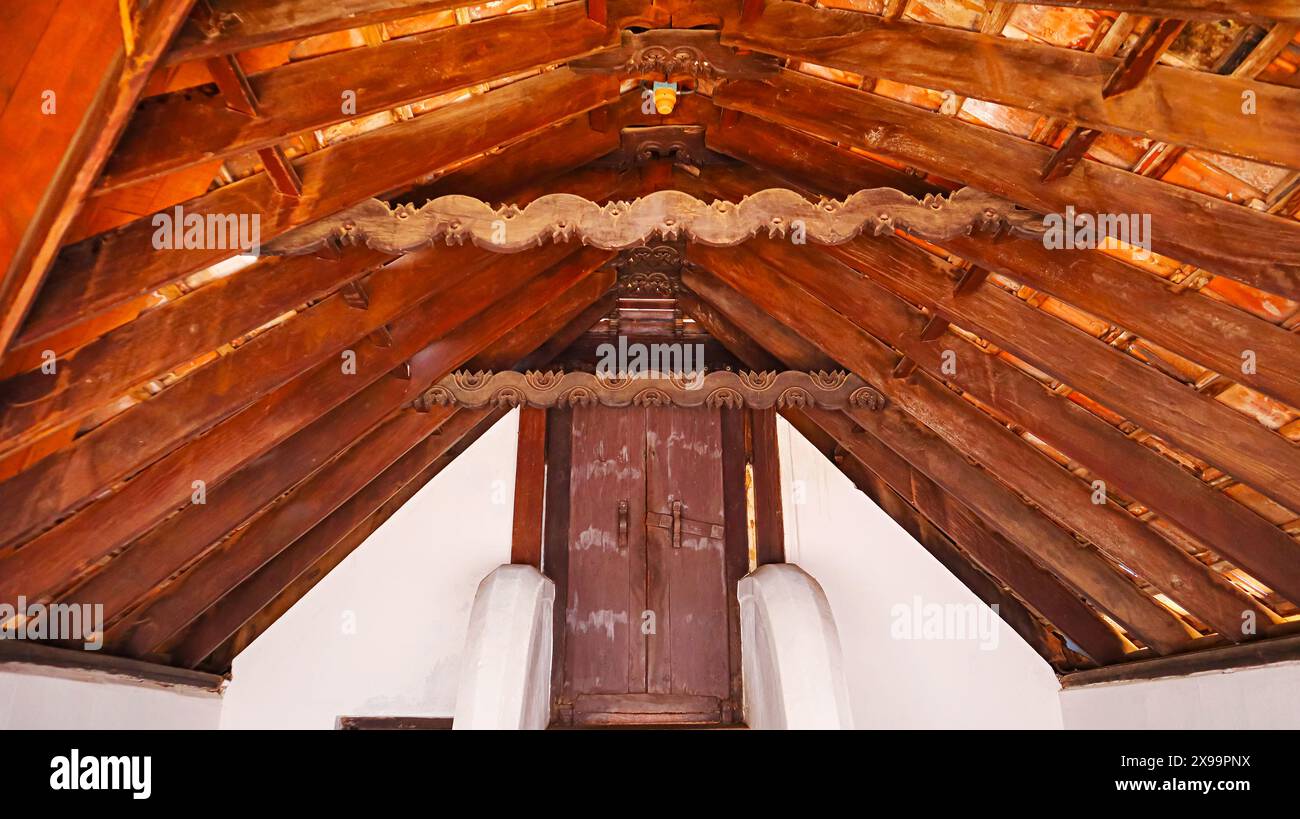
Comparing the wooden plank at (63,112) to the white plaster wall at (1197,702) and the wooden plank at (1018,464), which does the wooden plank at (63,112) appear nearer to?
the wooden plank at (1018,464)

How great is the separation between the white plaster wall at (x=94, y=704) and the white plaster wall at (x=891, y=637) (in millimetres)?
4062

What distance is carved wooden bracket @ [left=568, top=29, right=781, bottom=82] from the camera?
3645 mm

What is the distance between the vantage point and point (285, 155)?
3.13 m

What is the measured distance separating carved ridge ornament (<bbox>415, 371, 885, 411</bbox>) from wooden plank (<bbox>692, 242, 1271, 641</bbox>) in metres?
0.69

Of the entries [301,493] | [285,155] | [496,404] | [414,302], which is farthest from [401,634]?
[285,155]

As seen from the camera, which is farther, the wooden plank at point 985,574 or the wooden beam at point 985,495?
the wooden plank at point 985,574

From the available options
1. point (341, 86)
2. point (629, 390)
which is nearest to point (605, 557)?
point (629, 390)

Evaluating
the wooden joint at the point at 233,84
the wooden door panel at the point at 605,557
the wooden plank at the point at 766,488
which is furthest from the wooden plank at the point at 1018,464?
the wooden joint at the point at 233,84

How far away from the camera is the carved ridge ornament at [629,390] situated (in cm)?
565

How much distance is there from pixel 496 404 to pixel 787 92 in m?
2.96

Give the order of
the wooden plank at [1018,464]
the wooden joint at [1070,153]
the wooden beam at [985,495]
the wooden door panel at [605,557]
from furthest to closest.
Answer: the wooden door panel at [605,557] → the wooden beam at [985,495] → the wooden plank at [1018,464] → the wooden joint at [1070,153]

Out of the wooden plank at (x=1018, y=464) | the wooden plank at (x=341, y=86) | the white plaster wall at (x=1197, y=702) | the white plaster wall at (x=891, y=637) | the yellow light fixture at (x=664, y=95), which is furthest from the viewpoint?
the white plaster wall at (x=891, y=637)

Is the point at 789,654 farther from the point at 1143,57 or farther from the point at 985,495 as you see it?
the point at 1143,57

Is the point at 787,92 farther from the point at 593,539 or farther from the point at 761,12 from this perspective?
the point at 593,539
